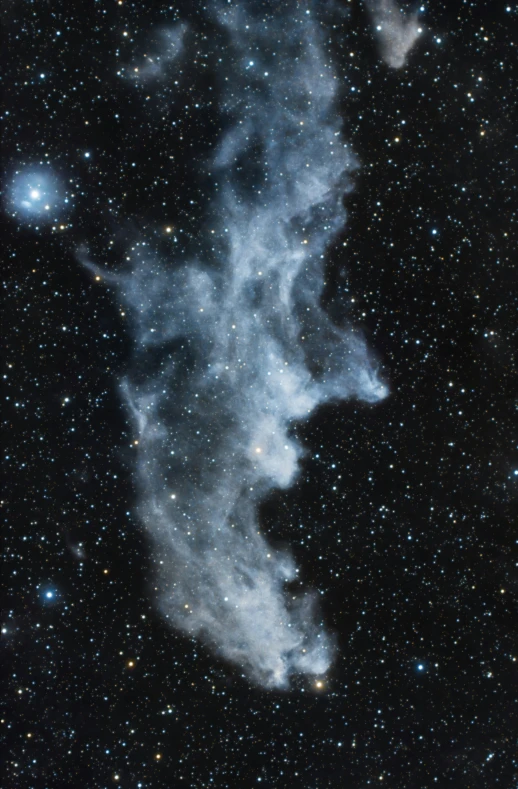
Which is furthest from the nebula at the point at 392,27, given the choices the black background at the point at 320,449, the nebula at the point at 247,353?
the nebula at the point at 247,353

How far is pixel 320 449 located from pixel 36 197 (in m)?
3.88

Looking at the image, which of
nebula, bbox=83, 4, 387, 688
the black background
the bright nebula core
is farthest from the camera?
nebula, bbox=83, 4, 387, 688

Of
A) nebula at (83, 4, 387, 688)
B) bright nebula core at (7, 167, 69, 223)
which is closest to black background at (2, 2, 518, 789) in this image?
bright nebula core at (7, 167, 69, 223)

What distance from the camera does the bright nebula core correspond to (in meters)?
4.65

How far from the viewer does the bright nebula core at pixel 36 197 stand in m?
4.65

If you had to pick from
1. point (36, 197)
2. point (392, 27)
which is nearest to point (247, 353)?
point (36, 197)

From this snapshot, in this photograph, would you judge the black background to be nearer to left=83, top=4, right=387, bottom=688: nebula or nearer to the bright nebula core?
the bright nebula core

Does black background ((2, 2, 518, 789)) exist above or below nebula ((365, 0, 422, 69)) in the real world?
below

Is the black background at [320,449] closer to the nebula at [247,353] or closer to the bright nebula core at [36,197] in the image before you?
the bright nebula core at [36,197]

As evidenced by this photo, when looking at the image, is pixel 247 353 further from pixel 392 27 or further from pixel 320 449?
pixel 392 27

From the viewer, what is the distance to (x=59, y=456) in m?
5.07

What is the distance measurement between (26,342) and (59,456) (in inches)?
47.1

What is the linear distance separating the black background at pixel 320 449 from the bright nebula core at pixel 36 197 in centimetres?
9

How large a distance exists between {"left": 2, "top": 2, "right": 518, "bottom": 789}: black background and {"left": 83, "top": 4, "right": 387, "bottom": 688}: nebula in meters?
0.21
